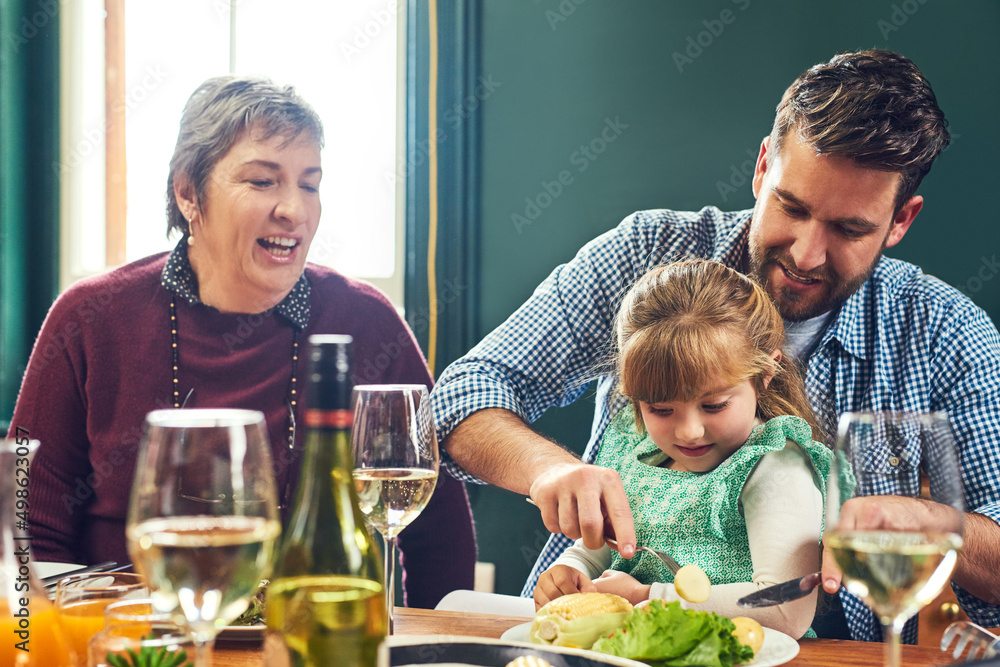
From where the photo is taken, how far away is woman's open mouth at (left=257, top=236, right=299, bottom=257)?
71.7 inches

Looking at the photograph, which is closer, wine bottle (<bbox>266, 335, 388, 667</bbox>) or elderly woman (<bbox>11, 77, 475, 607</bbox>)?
wine bottle (<bbox>266, 335, 388, 667</bbox>)

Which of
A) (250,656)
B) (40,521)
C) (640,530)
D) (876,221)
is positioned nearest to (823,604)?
(640,530)

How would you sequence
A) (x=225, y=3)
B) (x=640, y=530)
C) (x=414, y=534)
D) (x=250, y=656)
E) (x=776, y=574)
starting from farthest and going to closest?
(x=225, y=3) < (x=414, y=534) < (x=640, y=530) < (x=776, y=574) < (x=250, y=656)

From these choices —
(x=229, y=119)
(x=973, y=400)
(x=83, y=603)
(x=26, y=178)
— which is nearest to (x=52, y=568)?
(x=83, y=603)

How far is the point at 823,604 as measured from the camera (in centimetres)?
131

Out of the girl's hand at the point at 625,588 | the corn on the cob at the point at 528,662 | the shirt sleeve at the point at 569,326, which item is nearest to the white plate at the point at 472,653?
the corn on the cob at the point at 528,662

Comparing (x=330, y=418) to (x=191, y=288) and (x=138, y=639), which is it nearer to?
(x=138, y=639)

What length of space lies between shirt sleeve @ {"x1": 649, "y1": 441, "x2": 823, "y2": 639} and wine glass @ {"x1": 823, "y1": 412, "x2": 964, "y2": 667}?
1.36ft

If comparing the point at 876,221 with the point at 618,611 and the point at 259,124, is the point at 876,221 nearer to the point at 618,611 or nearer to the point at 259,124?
the point at 618,611

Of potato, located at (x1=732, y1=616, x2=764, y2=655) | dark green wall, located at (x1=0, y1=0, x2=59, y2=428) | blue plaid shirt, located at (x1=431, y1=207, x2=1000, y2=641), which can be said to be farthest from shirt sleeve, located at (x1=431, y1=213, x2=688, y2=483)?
dark green wall, located at (x1=0, y1=0, x2=59, y2=428)

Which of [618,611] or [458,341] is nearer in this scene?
[618,611]

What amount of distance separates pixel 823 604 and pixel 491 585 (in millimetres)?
1123

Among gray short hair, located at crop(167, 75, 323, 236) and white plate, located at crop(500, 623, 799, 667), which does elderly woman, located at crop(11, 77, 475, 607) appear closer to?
gray short hair, located at crop(167, 75, 323, 236)

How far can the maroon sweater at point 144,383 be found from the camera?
162cm
